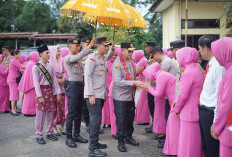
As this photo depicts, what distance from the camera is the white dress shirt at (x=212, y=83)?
3.09 metres

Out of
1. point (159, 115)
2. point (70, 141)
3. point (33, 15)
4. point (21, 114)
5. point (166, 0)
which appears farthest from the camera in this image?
point (33, 15)

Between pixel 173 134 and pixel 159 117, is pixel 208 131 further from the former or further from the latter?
pixel 159 117

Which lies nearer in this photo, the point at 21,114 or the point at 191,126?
the point at 191,126

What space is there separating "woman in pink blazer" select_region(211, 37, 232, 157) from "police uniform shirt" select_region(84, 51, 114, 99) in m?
2.35

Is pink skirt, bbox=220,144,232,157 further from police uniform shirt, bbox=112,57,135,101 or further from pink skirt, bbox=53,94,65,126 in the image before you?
pink skirt, bbox=53,94,65,126

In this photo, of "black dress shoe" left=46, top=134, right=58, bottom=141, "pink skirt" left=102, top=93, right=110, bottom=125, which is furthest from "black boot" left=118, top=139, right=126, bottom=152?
"pink skirt" left=102, top=93, right=110, bottom=125

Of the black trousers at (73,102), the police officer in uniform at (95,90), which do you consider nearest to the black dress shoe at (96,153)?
the police officer in uniform at (95,90)

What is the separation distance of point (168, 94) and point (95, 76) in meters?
1.40

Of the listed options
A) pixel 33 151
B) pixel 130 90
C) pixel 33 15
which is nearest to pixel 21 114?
pixel 33 151

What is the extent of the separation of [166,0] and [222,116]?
10637 millimetres

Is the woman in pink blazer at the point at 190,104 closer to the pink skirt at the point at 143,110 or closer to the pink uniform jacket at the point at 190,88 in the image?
the pink uniform jacket at the point at 190,88

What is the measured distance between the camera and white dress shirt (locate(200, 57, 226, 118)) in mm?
3088

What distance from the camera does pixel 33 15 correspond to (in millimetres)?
34281

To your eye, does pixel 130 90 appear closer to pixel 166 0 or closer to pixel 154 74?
pixel 154 74
